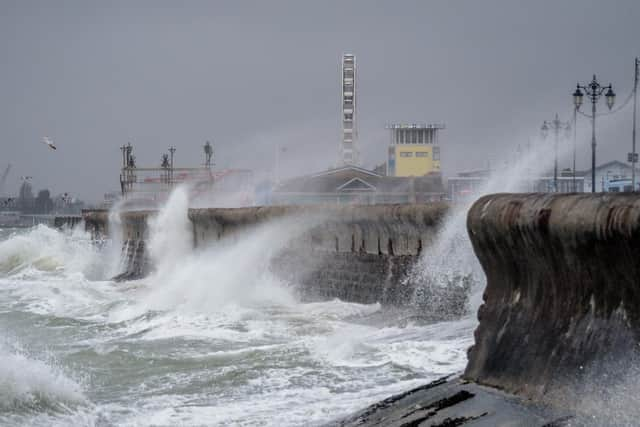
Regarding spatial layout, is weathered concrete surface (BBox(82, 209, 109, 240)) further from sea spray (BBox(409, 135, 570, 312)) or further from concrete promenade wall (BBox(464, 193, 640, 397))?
concrete promenade wall (BBox(464, 193, 640, 397))

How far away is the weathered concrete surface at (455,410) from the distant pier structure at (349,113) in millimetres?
91388

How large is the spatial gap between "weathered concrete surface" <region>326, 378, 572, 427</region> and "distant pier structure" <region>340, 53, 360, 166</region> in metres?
91.4

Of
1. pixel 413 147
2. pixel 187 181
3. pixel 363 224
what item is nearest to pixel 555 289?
pixel 363 224

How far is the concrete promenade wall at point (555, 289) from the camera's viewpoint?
443 centimetres

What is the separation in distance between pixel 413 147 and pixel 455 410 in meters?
81.4

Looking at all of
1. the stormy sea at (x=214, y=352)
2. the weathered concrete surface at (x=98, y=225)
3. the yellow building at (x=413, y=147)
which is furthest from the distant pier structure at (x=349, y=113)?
the stormy sea at (x=214, y=352)

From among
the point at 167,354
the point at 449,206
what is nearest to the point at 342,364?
the point at 167,354

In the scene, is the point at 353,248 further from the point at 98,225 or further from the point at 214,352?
the point at 98,225

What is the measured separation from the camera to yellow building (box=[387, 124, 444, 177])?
84.4 metres

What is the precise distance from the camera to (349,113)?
99062 millimetres

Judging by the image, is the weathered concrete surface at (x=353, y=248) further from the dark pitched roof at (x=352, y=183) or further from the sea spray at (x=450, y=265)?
the dark pitched roof at (x=352, y=183)

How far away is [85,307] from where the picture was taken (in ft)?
51.8

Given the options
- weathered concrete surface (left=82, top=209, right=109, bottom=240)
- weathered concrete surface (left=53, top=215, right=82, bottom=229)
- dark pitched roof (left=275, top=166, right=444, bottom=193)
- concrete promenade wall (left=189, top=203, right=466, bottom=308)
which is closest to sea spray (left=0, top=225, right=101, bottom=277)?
weathered concrete surface (left=82, top=209, right=109, bottom=240)

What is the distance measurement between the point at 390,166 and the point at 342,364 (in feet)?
258
